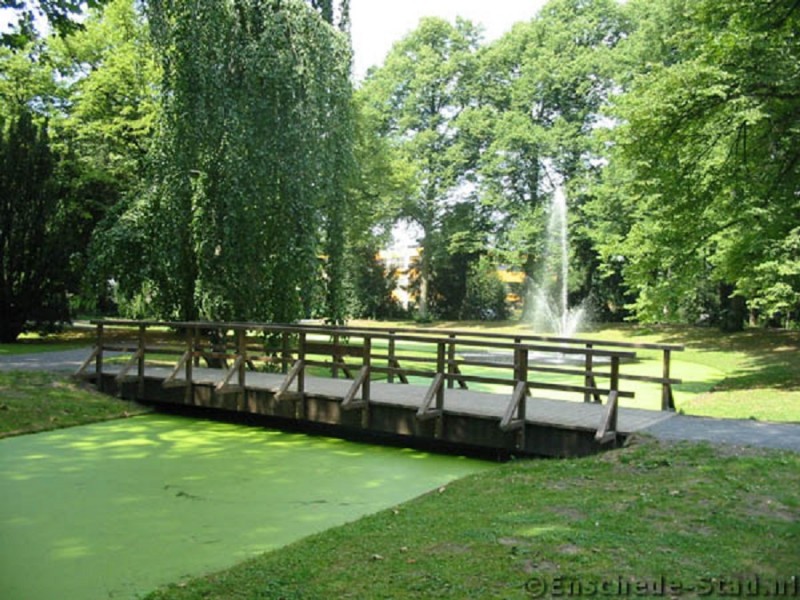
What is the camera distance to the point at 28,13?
688 centimetres

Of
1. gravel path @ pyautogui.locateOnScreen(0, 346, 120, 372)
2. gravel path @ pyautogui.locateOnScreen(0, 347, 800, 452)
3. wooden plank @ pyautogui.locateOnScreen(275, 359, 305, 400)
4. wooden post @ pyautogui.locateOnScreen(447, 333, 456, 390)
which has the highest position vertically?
wooden post @ pyautogui.locateOnScreen(447, 333, 456, 390)

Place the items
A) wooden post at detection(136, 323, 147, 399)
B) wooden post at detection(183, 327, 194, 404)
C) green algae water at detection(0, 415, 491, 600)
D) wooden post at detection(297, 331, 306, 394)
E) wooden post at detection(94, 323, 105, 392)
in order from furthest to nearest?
wooden post at detection(94, 323, 105, 392) < wooden post at detection(136, 323, 147, 399) < wooden post at detection(183, 327, 194, 404) < wooden post at detection(297, 331, 306, 394) < green algae water at detection(0, 415, 491, 600)

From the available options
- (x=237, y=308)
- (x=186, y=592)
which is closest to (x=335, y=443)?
(x=237, y=308)

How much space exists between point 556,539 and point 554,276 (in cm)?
3100

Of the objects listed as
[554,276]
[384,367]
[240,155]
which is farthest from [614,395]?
[554,276]

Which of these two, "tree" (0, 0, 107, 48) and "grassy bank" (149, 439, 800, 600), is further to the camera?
"tree" (0, 0, 107, 48)

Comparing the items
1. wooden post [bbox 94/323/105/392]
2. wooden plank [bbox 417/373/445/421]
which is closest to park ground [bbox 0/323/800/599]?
wooden plank [bbox 417/373/445/421]

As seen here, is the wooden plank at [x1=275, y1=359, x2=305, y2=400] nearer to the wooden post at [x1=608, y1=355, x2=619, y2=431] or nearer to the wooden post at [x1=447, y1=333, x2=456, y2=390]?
the wooden post at [x1=447, y1=333, x2=456, y2=390]

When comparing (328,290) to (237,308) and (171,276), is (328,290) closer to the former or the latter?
(237,308)

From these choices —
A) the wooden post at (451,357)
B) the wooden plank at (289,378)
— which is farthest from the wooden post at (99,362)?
the wooden post at (451,357)

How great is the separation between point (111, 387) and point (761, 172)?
42.4 feet

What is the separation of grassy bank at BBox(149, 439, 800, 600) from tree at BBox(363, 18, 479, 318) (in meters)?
31.1

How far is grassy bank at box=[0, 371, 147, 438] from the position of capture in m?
A: 9.55

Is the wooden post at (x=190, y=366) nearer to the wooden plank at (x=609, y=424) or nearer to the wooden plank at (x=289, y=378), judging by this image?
the wooden plank at (x=289, y=378)
